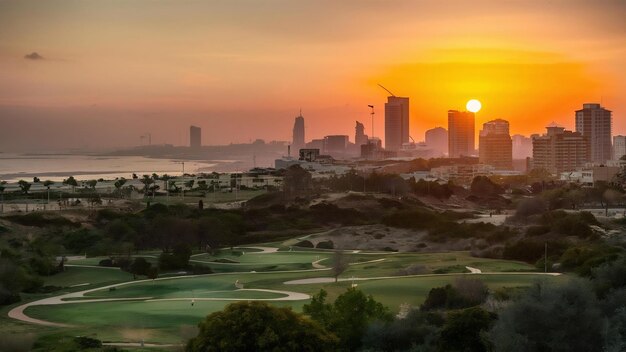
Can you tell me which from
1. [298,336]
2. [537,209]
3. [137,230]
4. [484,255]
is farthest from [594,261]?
[537,209]

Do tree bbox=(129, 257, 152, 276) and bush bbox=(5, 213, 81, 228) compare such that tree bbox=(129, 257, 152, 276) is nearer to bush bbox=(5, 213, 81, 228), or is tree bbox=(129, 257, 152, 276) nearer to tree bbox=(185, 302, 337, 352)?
bush bbox=(5, 213, 81, 228)

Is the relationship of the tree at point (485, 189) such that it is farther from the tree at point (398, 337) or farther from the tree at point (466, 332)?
the tree at point (398, 337)

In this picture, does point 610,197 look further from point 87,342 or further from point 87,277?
point 87,342

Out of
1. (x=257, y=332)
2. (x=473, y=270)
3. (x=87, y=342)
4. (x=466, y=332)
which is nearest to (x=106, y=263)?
(x=473, y=270)

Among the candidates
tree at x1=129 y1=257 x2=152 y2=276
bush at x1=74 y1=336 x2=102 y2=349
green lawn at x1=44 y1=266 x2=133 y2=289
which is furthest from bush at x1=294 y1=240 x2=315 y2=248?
bush at x1=74 y1=336 x2=102 y2=349

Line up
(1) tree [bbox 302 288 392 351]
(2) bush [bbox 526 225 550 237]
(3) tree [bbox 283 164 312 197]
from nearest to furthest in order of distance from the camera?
(1) tree [bbox 302 288 392 351] → (2) bush [bbox 526 225 550 237] → (3) tree [bbox 283 164 312 197]

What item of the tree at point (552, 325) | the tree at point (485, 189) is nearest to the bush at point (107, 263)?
the tree at point (552, 325)
